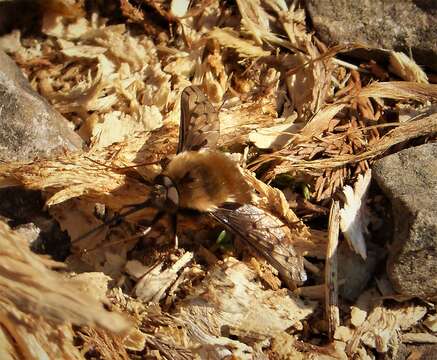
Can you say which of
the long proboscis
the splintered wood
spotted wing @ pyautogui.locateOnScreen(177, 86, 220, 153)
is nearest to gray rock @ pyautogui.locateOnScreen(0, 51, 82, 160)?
the long proboscis

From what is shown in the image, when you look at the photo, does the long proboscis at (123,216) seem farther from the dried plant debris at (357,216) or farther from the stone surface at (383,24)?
the stone surface at (383,24)

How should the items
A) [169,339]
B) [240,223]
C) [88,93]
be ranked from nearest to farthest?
[169,339], [240,223], [88,93]

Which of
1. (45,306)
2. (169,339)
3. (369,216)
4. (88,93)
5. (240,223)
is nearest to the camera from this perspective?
(45,306)

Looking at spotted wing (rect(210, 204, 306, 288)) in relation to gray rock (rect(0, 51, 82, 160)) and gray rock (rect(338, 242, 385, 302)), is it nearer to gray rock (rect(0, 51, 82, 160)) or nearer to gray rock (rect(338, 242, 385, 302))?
gray rock (rect(338, 242, 385, 302))

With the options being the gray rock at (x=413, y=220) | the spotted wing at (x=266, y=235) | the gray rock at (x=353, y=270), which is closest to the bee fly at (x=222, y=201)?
the spotted wing at (x=266, y=235)

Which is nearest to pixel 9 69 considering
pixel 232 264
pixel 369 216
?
pixel 232 264

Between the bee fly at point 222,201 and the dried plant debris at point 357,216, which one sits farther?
the dried plant debris at point 357,216

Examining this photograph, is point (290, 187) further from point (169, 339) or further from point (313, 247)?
point (169, 339)

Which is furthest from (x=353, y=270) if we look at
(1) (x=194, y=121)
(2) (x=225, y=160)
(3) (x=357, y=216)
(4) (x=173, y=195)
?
(1) (x=194, y=121)
